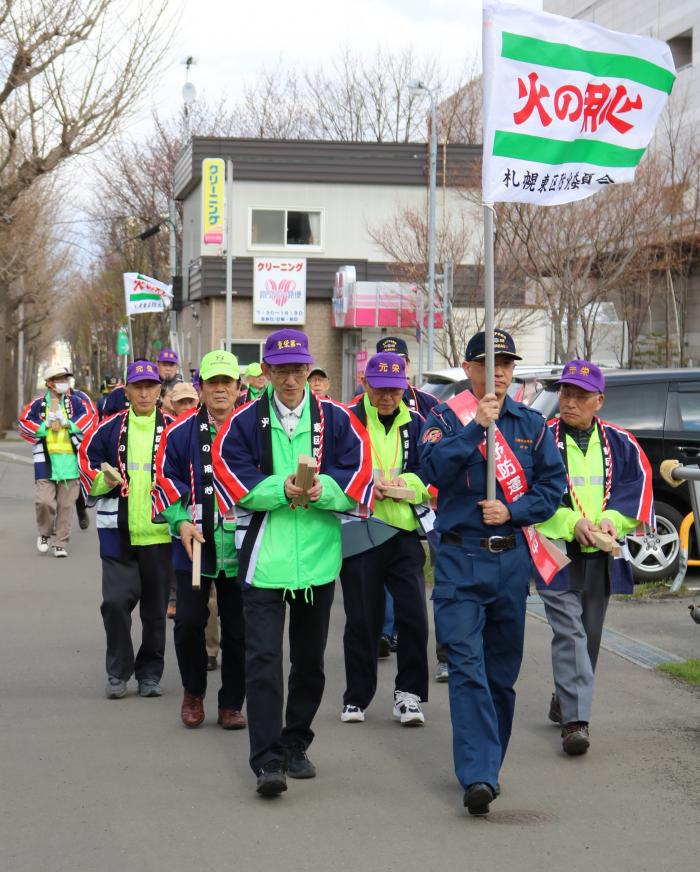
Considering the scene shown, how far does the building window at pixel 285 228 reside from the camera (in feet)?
121

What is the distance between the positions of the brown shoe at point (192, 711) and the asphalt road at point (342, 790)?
0.07 m

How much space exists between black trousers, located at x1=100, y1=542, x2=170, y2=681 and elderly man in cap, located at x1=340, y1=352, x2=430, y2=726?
1311 mm

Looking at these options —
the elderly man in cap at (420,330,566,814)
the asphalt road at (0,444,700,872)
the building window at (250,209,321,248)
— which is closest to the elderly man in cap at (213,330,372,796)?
Result: the asphalt road at (0,444,700,872)

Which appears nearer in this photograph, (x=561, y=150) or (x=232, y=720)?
(x=561, y=150)

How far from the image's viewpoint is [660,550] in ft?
38.2

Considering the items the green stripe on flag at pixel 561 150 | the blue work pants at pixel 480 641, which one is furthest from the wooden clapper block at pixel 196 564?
the green stripe on flag at pixel 561 150

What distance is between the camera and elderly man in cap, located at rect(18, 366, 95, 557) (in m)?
14.2

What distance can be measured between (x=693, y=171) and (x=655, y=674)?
2138 cm

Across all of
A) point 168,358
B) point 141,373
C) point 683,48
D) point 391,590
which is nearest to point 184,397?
point 141,373

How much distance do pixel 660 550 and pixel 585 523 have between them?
17.9 feet

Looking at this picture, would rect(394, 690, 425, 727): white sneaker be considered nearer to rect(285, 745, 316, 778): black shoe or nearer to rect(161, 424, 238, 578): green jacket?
rect(285, 745, 316, 778): black shoe

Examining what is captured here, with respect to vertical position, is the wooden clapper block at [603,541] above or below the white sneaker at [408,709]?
above

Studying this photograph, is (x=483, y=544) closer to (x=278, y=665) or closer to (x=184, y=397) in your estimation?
(x=278, y=665)

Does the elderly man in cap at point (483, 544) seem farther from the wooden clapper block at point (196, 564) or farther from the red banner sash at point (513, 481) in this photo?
the wooden clapper block at point (196, 564)
